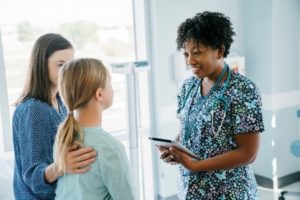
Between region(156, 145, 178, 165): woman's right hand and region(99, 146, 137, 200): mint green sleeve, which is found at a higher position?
region(99, 146, 137, 200): mint green sleeve

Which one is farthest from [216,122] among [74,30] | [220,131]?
[74,30]

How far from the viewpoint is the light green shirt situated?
114 cm

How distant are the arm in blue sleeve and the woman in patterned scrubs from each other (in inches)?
19.4

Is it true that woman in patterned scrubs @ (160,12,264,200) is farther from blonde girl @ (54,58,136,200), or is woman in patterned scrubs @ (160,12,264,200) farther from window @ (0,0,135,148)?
window @ (0,0,135,148)

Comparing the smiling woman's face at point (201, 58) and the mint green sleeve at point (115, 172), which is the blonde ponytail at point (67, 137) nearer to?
the mint green sleeve at point (115, 172)

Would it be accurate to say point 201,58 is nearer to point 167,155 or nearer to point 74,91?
point 167,155

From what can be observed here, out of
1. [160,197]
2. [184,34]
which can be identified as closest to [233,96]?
[184,34]

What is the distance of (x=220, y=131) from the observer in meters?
1.42

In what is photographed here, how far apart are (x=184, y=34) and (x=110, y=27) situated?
131 cm

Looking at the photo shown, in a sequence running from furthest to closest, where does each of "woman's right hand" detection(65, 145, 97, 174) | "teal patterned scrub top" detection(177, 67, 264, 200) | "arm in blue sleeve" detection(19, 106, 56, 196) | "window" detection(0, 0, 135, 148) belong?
"window" detection(0, 0, 135, 148), "teal patterned scrub top" detection(177, 67, 264, 200), "arm in blue sleeve" detection(19, 106, 56, 196), "woman's right hand" detection(65, 145, 97, 174)

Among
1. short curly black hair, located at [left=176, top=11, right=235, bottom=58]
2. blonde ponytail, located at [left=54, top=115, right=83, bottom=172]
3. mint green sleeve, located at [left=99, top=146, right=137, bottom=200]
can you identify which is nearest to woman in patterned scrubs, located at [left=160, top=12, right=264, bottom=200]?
short curly black hair, located at [left=176, top=11, right=235, bottom=58]

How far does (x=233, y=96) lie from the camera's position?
1396 mm

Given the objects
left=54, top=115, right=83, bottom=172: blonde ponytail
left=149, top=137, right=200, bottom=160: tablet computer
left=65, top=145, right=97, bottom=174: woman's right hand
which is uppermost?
left=54, top=115, right=83, bottom=172: blonde ponytail

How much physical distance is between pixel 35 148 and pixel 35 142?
→ 2cm
